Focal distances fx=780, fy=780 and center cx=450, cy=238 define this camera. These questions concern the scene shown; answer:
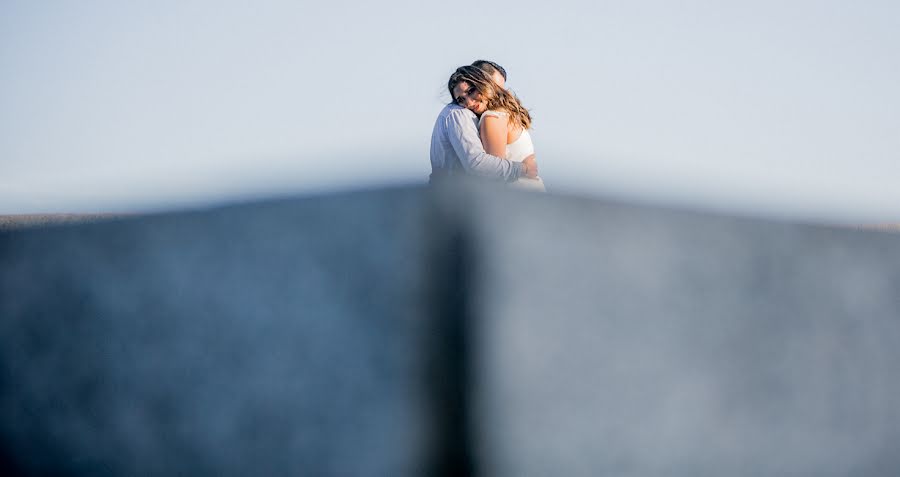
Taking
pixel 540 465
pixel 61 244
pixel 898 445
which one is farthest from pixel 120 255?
pixel 898 445

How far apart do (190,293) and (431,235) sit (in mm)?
271

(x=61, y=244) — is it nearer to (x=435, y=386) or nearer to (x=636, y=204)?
(x=435, y=386)

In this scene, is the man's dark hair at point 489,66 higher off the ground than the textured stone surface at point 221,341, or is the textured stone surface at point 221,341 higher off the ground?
the man's dark hair at point 489,66

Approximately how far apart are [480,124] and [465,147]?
223 mm

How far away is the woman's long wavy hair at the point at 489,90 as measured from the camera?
12.7ft

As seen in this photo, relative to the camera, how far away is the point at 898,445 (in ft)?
3.04

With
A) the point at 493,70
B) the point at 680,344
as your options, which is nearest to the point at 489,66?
the point at 493,70

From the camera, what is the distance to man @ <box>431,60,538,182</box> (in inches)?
138

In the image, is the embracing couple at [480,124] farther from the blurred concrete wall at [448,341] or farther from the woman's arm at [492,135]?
the blurred concrete wall at [448,341]

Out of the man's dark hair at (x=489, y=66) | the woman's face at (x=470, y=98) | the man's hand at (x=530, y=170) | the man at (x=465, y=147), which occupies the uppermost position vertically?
the man's dark hair at (x=489, y=66)

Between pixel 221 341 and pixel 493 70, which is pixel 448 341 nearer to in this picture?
pixel 221 341

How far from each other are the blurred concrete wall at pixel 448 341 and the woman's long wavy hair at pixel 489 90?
3.08 meters

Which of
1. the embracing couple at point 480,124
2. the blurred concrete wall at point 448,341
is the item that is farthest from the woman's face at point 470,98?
the blurred concrete wall at point 448,341

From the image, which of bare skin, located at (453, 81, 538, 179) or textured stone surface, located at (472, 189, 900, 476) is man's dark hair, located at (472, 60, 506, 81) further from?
textured stone surface, located at (472, 189, 900, 476)
